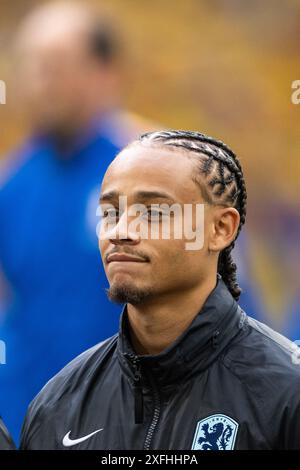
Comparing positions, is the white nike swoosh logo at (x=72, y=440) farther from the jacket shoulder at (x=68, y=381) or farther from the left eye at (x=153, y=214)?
the left eye at (x=153, y=214)

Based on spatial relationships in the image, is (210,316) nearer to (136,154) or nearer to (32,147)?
(136,154)

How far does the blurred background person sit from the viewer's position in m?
3.28

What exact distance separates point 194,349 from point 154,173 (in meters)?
0.39

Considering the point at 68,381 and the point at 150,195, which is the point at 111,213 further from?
the point at 68,381

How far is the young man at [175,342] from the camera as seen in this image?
1.96 meters

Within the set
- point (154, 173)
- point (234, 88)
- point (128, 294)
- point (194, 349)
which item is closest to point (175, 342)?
point (194, 349)

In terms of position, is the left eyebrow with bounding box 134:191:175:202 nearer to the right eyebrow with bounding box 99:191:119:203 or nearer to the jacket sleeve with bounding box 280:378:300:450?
the right eyebrow with bounding box 99:191:119:203

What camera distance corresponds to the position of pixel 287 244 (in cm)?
359

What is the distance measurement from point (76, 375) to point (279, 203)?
159 cm

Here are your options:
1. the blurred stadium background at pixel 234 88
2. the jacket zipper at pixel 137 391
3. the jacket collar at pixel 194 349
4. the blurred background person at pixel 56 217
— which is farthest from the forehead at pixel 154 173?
the blurred stadium background at pixel 234 88

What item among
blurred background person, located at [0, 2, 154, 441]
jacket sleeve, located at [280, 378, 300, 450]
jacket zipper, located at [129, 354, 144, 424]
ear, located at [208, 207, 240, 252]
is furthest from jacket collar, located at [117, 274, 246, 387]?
blurred background person, located at [0, 2, 154, 441]

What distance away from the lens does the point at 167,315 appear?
2.07 meters

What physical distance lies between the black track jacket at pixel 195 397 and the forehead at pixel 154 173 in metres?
0.25
